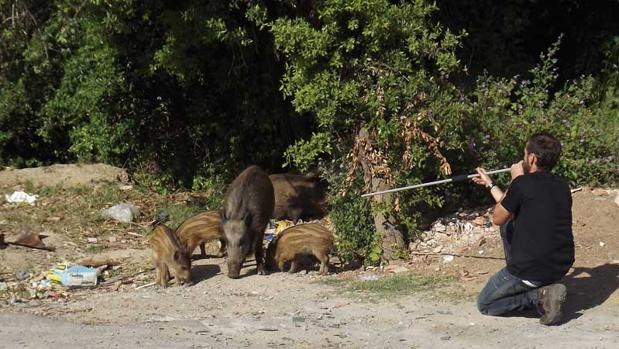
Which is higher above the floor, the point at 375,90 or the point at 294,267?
the point at 375,90

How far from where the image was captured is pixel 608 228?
10180mm

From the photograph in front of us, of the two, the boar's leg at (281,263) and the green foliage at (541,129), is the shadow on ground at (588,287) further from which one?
the boar's leg at (281,263)

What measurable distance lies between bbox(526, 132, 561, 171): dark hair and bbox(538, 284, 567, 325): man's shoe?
1.02m

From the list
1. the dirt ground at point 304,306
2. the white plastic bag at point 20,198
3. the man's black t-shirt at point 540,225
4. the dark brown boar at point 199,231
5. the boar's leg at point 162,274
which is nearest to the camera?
the dirt ground at point 304,306

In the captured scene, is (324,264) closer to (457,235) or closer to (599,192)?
(457,235)

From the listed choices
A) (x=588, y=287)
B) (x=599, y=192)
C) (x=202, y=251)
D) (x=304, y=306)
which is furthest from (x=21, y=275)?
(x=599, y=192)

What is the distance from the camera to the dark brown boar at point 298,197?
13234 mm

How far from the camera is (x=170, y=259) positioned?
32.9 ft

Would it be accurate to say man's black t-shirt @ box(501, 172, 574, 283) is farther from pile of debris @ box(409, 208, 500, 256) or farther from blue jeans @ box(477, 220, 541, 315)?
pile of debris @ box(409, 208, 500, 256)

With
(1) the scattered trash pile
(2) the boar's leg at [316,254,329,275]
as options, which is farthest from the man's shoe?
(2) the boar's leg at [316,254,329,275]

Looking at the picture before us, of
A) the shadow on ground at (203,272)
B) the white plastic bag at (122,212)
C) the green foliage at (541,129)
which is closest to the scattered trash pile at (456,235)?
the green foliage at (541,129)

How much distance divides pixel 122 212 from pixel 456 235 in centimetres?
466

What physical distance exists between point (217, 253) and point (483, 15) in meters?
5.79

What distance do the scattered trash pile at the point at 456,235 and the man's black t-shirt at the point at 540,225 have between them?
2.08 metres
